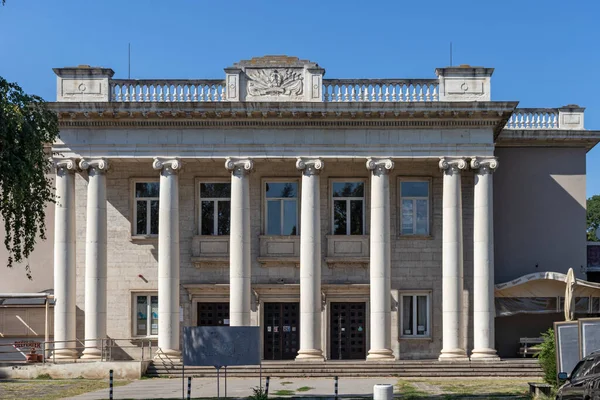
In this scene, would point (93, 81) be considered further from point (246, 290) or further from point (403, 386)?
point (403, 386)

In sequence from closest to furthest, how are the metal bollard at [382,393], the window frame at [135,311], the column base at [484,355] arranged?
1. the metal bollard at [382,393]
2. the column base at [484,355]
3. the window frame at [135,311]

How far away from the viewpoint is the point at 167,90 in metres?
37.4

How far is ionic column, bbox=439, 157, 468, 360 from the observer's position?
3628 centimetres

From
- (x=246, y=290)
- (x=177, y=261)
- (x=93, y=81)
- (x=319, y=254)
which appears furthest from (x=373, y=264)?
(x=93, y=81)

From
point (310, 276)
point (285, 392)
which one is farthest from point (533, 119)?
point (285, 392)

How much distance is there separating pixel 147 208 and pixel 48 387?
10.7 metres

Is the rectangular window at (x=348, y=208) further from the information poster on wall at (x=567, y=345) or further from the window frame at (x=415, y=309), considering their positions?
the information poster on wall at (x=567, y=345)

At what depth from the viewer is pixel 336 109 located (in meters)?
36.4

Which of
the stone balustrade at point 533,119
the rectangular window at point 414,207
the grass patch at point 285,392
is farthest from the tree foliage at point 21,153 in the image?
the stone balustrade at point 533,119

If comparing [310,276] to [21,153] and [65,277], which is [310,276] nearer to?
[65,277]

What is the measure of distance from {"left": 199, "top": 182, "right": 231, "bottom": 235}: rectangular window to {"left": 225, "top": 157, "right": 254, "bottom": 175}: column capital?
10.1 ft

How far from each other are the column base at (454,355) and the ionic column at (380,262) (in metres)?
1.98

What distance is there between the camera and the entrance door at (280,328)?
39625 millimetres

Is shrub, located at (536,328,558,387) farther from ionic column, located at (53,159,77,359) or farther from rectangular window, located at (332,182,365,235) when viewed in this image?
ionic column, located at (53,159,77,359)
